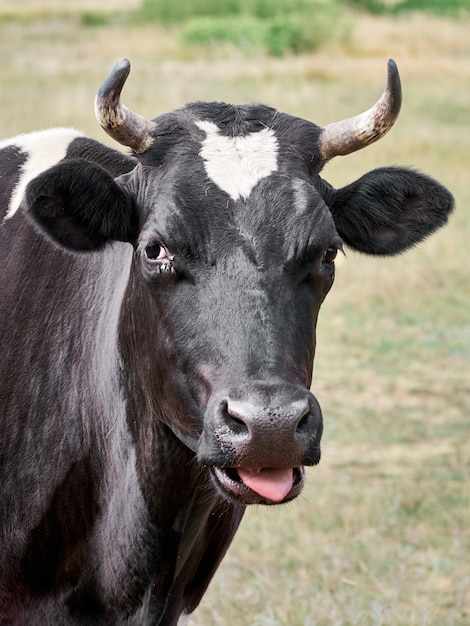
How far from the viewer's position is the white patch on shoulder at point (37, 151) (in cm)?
480

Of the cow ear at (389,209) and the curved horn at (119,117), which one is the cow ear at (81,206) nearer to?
the curved horn at (119,117)

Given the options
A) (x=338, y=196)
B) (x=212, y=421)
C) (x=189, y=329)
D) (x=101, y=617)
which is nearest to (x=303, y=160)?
(x=338, y=196)

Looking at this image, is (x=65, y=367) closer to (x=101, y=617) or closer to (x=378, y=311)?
(x=101, y=617)

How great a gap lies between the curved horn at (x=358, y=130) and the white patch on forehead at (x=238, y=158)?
0.79 feet

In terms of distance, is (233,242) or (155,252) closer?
(233,242)

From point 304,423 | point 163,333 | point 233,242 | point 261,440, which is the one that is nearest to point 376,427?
point 163,333

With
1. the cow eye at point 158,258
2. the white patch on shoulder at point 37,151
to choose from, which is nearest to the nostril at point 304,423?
the cow eye at point 158,258

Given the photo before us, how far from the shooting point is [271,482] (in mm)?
3459

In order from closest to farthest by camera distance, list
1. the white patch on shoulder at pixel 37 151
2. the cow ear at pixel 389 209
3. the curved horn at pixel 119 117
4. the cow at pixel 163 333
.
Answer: the cow at pixel 163 333
the curved horn at pixel 119 117
the cow ear at pixel 389 209
the white patch on shoulder at pixel 37 151

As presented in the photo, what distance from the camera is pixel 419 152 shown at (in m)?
19.4

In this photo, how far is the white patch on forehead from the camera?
12.5ft

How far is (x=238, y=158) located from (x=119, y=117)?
0.45m

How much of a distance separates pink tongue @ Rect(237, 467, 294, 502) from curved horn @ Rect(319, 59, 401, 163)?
1285 mm

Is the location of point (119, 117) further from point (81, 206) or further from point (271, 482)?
point (271, 482)
